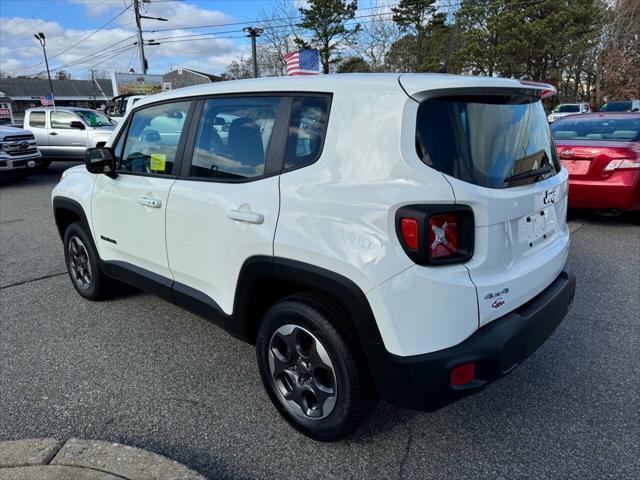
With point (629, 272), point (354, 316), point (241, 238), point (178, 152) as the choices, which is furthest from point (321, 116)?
point (629, 272)

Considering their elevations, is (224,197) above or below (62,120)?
below

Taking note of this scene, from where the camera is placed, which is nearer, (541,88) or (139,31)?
(541,88)

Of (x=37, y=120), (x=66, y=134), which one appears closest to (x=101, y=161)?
(x=66, y=134)

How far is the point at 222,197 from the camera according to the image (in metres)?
2.59

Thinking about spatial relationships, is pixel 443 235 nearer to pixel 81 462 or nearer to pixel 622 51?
pixel 81 462

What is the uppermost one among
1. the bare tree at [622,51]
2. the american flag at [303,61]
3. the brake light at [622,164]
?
the bare tree at [622,51]

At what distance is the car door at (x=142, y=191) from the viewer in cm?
308

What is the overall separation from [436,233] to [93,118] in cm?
1468

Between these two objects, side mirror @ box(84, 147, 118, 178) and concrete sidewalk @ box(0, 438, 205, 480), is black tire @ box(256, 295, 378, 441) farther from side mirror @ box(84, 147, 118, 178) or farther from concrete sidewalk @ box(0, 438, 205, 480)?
side mirror @ box(84, 147, 118, 178)

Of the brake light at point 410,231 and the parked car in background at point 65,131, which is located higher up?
the parked car in background at point 65,131

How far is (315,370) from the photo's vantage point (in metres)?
2.35

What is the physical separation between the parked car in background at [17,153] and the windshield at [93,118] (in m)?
1.99

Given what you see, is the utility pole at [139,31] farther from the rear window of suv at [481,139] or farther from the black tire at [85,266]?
the rear window of suv at [481,139]

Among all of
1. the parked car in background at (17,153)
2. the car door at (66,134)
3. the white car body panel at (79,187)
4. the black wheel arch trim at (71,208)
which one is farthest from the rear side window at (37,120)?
the white car body panel at (79,187)
